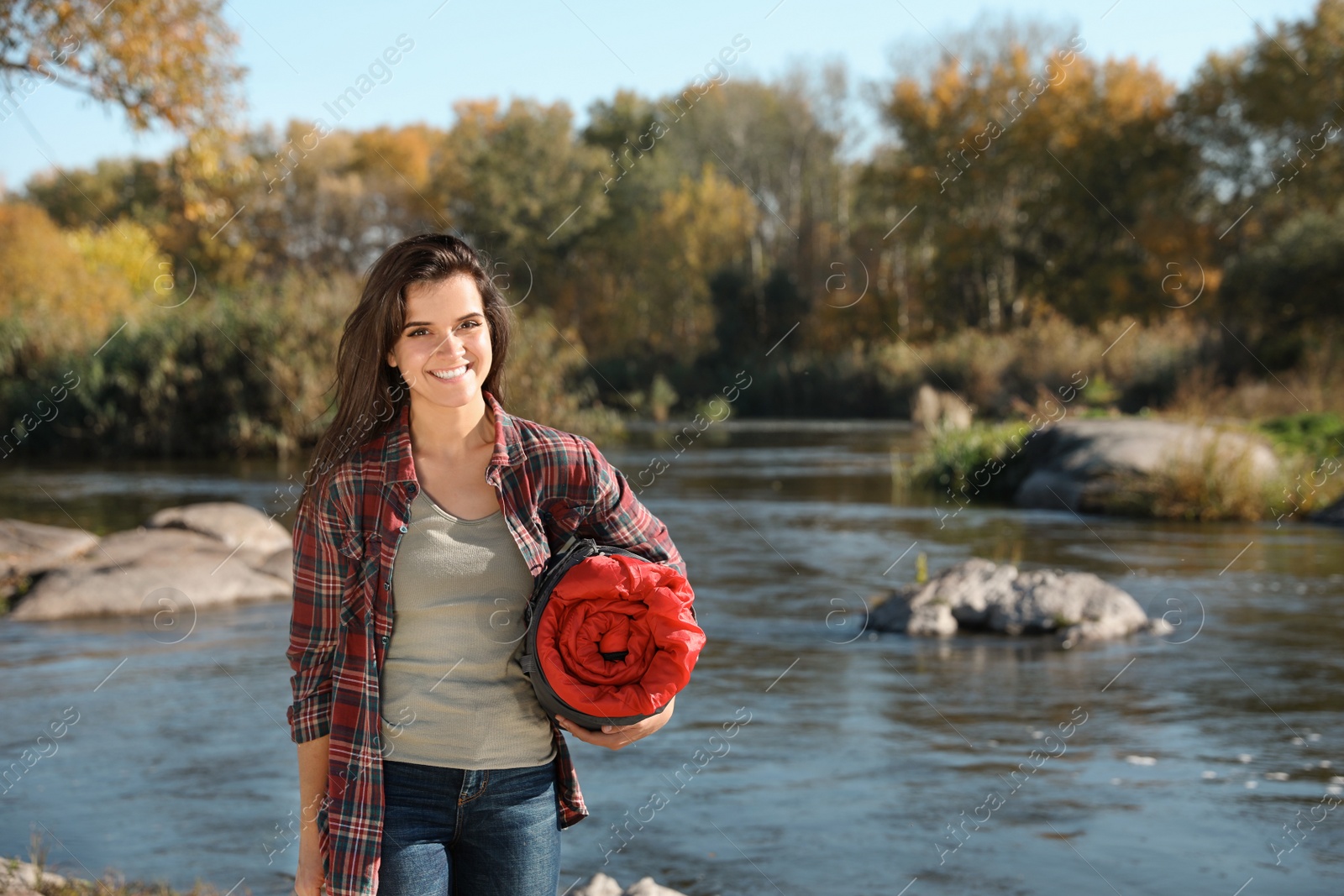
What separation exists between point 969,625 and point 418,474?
7733 mm

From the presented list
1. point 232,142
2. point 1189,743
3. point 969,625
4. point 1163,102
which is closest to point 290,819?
point 1189,743

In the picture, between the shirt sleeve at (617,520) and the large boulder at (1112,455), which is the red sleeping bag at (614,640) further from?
the large boulder at (1112,455)

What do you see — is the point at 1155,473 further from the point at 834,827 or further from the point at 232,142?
the point at 834,827

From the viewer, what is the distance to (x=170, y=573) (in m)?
11.3

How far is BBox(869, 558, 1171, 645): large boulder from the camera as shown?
9.60 meters

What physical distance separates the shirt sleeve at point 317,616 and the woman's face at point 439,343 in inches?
11.1

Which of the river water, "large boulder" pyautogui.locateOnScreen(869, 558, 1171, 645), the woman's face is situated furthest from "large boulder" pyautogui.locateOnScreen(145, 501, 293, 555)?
the woman's face

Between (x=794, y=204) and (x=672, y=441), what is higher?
(x=794, y=204)

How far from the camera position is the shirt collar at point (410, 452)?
2555 millimetres

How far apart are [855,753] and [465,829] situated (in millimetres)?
4425

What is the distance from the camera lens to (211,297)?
30656 mm

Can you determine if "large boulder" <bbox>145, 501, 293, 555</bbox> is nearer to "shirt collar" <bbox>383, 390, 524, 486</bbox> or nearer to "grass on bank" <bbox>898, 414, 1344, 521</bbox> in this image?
"grass on bank" <bbox>898, 414, 1344, 521</bbox>

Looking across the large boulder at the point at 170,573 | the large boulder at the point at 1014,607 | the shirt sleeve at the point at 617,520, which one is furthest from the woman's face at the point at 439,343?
the large boulder at the point at 170,573

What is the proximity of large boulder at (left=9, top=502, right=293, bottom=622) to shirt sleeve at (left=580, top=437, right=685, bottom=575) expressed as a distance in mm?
8624
